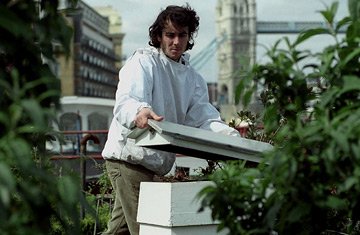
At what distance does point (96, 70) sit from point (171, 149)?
4935 inches

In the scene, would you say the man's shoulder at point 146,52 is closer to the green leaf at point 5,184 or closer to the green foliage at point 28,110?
the green foliage at point 28,110

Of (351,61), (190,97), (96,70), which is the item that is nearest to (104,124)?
(190,97)

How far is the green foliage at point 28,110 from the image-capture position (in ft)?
5.52

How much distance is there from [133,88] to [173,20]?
0.45m

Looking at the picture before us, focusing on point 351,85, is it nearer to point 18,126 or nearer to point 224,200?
point 224,200

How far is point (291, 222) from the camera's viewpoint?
6.69ft

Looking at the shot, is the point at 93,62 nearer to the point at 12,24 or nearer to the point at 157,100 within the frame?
the point at 157,100

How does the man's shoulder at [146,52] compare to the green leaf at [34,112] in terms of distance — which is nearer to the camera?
the green leaf at [34,112]

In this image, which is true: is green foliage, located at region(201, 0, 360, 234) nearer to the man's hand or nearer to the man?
the man's hand

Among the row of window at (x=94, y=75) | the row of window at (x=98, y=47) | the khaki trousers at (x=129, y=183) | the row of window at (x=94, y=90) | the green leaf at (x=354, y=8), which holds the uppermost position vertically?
the row of window at (x=98, y=47)

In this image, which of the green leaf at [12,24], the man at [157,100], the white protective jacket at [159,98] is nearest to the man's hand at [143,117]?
the white protective jacket at [159,98]

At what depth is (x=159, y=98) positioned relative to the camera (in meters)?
4.17

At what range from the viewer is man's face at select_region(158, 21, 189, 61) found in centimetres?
421

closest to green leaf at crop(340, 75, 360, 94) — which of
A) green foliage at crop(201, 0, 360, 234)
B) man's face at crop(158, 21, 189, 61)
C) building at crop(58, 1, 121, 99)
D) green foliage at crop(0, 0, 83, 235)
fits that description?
green foliage at crop(201, 0, 360, 234)
